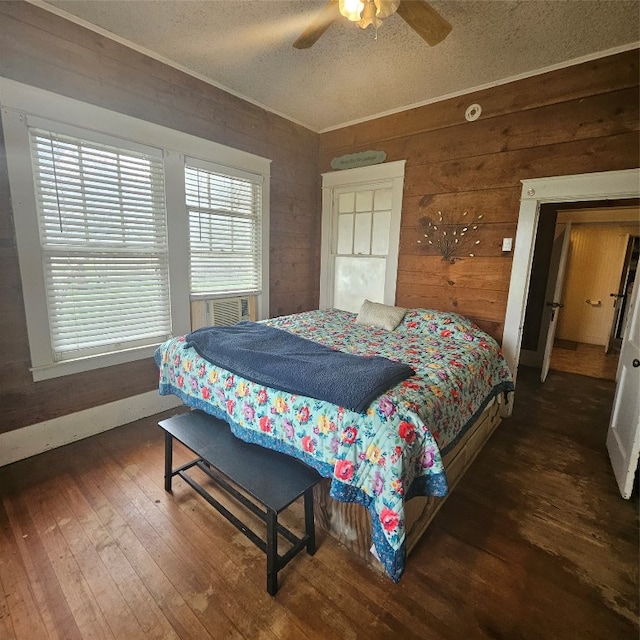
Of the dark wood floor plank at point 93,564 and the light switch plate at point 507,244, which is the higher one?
the light switch plate at point 507,244

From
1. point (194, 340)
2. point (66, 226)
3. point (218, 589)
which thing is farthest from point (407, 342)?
point (66, 226)

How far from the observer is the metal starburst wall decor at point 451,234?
9.90ft

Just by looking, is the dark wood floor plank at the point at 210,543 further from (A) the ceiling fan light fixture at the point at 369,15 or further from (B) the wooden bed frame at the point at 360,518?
(A) the ceiling fan light fixture at the point at 369,15

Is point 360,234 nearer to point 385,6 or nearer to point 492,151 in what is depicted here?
point 492,151

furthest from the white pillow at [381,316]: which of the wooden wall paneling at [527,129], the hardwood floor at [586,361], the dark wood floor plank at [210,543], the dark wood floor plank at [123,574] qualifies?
the hardwood floor at [586,361]

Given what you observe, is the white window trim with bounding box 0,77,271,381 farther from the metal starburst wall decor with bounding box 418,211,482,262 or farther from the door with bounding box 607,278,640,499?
the door with bounding box 607,278,640,499

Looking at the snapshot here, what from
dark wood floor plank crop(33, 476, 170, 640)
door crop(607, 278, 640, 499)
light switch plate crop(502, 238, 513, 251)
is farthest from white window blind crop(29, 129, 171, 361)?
door crop(607, 278, 640, 499)

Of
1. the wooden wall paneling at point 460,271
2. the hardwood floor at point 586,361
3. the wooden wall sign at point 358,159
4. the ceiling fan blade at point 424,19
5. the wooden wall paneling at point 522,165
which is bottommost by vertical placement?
the hardwood floor at point 586,361

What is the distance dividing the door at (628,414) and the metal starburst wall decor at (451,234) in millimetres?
1194

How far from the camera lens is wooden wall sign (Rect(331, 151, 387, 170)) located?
3.51 meters

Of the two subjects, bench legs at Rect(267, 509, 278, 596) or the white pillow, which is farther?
the white pillow

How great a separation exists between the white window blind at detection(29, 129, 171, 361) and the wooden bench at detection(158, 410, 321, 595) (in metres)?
1.12

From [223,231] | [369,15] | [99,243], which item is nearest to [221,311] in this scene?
[223,231]

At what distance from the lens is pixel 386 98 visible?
123 inches
